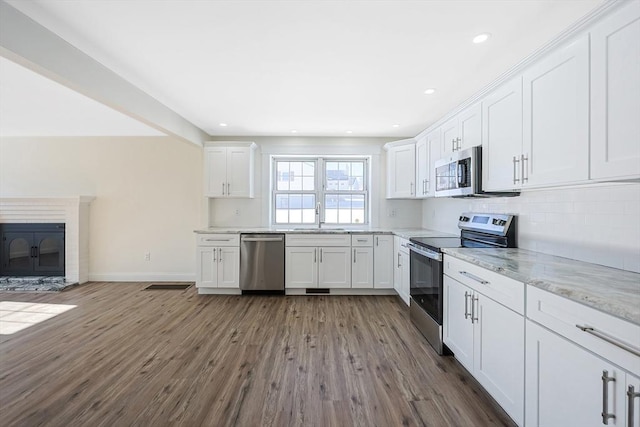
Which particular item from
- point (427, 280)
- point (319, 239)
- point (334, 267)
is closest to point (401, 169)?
point (319, 239)

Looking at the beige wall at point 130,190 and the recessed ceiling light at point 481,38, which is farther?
the beige wall at point 130,190

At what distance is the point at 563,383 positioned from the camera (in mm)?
1230

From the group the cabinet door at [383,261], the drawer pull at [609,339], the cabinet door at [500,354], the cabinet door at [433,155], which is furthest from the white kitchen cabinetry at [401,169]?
the drawer pull at [609,339]

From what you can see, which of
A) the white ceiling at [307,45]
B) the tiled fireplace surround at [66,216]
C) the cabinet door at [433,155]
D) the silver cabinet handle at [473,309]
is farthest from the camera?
the tiled fireplace surround at [66,216]

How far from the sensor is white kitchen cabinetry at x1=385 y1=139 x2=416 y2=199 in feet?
13.2

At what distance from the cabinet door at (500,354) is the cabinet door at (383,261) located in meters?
2.11

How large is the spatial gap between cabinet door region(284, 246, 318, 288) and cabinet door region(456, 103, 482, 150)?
2.34m

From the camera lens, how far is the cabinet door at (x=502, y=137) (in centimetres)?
196

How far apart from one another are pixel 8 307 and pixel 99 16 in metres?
3.95

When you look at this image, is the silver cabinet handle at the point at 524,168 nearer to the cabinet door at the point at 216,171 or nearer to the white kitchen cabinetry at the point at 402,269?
the white kitchen cabinetry at the point at 402,269

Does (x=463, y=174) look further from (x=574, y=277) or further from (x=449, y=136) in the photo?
(x=574, y=277)

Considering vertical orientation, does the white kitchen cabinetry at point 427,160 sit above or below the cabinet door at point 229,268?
above

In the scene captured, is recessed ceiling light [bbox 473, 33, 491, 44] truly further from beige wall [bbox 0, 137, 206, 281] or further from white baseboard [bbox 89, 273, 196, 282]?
white baseboard [bbox 89, 273, 196, 282]

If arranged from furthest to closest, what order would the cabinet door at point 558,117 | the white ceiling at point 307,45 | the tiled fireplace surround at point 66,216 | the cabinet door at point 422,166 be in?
the tiled fireplace surround at point 66,216, the cabinet door at point 422,166, the white ceiling at point 307,45, the cabinet door at point 558,117
